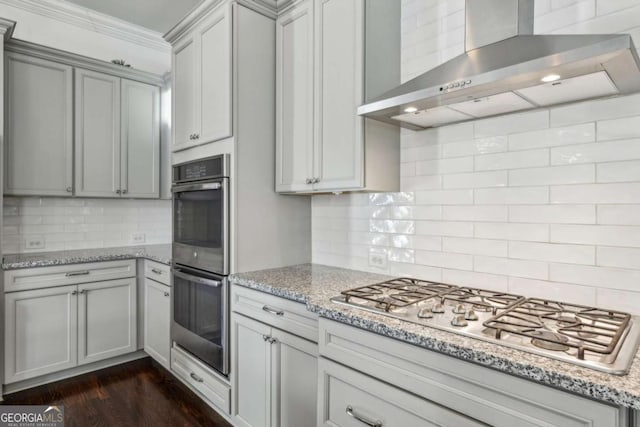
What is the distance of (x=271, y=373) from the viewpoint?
184 cm

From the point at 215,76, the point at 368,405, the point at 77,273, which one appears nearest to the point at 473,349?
the point at 368,405

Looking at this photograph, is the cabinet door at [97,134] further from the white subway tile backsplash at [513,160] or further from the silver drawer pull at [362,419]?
the white subway tile backsplash at [513,160]

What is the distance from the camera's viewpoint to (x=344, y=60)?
1903 millimetres

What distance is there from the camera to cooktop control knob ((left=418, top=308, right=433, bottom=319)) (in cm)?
126

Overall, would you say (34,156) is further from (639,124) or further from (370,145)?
(639,124)

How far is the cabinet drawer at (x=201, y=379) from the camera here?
2172 millimetres

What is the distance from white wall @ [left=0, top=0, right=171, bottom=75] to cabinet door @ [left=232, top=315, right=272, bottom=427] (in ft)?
10.0

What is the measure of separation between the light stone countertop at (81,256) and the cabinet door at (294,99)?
1.22 metres

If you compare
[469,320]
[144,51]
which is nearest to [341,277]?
[469,320]

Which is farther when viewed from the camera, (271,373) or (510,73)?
(271,373)

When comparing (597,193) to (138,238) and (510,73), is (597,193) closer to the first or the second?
(510,73)

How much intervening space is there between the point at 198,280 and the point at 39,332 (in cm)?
136

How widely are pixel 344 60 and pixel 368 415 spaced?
5.41 ft

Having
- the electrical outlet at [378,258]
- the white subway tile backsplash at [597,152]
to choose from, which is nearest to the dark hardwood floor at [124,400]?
the electrical outlet at [378,258]
